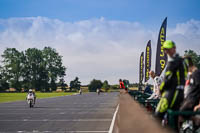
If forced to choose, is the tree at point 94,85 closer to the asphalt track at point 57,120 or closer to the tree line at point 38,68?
the tree line at point 38,68

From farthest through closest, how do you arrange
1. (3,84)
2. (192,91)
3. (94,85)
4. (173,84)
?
(94,85) → (3,84) → (192,91) → (173,84)

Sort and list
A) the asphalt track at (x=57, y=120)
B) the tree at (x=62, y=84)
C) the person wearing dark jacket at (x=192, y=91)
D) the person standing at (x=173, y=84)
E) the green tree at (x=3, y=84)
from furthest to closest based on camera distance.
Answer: the tree at (x=62, y=84), the green tree at (x=3, y=84), the asphalt track at (x=57, y=120), the person wearing dark jacket at (x=192, y=91), the person standing at (x=173, y=84)

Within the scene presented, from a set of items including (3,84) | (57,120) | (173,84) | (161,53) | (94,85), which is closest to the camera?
(173,84)

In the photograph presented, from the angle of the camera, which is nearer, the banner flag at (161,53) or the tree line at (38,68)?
the banner flag at (161,53)

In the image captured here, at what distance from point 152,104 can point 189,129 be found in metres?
5.17

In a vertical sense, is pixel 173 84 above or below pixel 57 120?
above

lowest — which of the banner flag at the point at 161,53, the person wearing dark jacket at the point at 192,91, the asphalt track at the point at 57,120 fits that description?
Answer: the asphalt track at the point at 57,120

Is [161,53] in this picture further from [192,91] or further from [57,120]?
[192,91]

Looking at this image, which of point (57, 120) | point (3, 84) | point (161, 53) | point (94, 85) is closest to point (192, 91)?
point (57, 120)

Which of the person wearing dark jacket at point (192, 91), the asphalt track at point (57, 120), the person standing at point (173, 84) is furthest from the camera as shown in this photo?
the asphalt track at point (57, 120)

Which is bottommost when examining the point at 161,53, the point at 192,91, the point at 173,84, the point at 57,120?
the point at 57,120

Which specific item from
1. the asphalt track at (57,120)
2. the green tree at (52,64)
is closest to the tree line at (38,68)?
the green tree at (52,64)

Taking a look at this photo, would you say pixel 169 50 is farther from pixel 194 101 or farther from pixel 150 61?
pixel 150 61

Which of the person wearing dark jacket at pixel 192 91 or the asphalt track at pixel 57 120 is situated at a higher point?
the person wearing dark jacket at pixel 192 91
